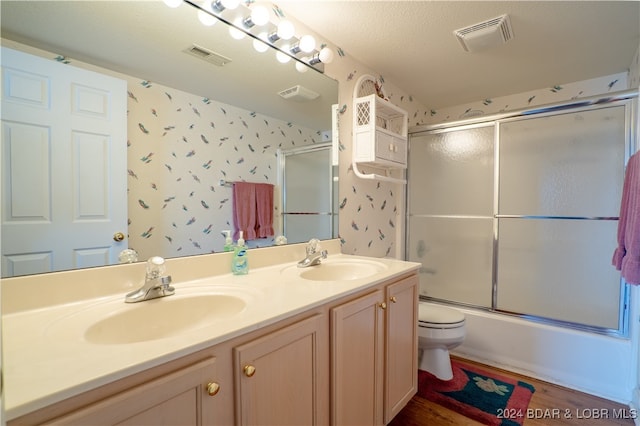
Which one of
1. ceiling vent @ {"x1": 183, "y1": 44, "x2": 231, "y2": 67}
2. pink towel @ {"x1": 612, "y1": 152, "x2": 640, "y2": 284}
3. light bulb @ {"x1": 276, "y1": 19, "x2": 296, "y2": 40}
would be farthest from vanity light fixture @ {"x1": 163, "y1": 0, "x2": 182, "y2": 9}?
pink towel @ {"x1": 612, "y1": 152, "x2": 640, "y2": 284}

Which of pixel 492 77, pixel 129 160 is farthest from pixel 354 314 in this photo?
pixel 492 77

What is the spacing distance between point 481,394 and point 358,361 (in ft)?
3.66

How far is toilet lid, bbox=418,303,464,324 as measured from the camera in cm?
184

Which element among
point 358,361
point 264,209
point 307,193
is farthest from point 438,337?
point 264,209

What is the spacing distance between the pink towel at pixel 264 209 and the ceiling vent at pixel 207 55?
56cm

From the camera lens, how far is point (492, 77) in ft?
7.30

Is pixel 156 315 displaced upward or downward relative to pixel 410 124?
downward

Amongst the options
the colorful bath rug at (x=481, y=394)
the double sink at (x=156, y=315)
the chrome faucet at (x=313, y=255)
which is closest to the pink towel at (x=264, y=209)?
the chrome faucet at (x=313, y=255)

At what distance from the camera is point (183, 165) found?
115 centimetres

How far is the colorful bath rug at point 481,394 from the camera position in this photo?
1560mm

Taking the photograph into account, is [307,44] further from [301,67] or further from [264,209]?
[264,209]

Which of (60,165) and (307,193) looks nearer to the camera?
(60,165)

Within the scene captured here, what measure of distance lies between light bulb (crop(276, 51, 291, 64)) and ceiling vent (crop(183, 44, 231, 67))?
0.29 m

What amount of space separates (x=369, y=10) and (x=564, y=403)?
241cm
